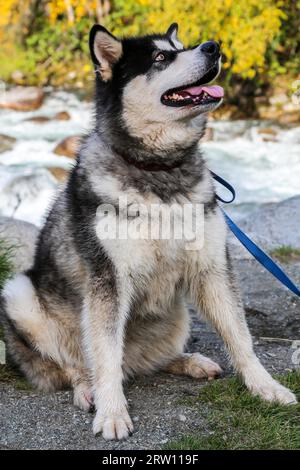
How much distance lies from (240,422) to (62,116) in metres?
11.3

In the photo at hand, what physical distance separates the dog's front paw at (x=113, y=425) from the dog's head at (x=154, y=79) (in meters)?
1.42

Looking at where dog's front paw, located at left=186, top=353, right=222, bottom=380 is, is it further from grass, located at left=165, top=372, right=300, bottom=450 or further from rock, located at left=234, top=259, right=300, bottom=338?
rock, located at left=234, top=259, right=300, bottom=338

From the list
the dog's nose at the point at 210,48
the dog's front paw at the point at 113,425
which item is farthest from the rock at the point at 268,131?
the dog's front paw at the point at 113,425

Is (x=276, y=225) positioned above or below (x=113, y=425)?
above

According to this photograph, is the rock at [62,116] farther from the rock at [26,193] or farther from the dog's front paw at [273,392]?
the dog's front paw at [273,392]

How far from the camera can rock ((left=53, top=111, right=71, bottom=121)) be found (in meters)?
14.1

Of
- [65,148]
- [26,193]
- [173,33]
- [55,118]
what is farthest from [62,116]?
[173,33]

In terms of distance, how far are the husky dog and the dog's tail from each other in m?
0.04

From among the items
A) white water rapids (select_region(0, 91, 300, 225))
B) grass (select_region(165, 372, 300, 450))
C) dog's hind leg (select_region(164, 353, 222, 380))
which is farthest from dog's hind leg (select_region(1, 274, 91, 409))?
white water rapids (select_region(0, 91, 300, 225))

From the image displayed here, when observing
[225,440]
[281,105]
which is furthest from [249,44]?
[225,440]

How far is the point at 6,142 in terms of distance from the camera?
41.1ft

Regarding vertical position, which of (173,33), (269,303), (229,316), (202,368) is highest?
(173,33)

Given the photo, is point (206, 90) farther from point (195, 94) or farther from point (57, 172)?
point (57, 172)

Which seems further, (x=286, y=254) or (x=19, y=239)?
(x=286, y=254)
